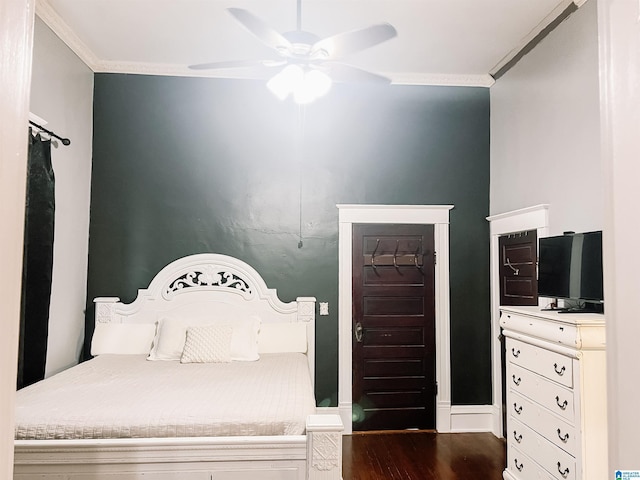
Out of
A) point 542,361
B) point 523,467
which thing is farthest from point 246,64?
point 523,467

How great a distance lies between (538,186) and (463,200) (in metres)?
0.96

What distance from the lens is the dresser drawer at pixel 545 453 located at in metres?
2.39

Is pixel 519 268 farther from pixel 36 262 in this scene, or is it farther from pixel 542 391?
pixel 36 262

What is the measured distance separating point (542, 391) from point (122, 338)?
3366 mm

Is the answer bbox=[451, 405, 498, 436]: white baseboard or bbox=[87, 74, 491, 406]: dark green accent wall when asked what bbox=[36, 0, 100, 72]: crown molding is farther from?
bbox=[451, 405, 498, 436]: white baseboard

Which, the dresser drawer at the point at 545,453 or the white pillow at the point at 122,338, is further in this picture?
the white pillow at the point at 122,338

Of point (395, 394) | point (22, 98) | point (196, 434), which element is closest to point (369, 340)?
point (395, 394)

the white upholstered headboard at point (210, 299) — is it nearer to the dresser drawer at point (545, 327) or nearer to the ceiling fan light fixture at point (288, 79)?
the dresser drawer at point (545, 327)

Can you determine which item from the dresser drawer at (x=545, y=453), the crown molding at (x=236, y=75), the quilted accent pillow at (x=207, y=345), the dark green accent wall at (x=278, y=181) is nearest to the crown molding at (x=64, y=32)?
the crown molding at (x=236, y=75)

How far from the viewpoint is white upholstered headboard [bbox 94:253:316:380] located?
13.9ft

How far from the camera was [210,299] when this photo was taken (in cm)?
428

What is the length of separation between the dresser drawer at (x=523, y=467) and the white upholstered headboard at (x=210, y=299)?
1.81 meters

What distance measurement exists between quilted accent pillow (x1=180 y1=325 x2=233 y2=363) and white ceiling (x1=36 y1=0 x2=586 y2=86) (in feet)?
7.91

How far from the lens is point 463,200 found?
4566mm
